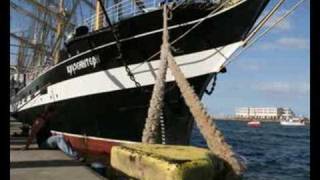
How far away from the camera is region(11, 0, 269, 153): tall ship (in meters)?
17.2

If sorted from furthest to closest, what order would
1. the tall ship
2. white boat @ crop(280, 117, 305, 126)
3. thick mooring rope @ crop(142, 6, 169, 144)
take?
white boat @ crop(280, 117, 305, 126) → the tall ship → thick mooring rope @ crop(142, 6, 169, 144)

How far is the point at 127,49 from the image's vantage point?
60.1ft

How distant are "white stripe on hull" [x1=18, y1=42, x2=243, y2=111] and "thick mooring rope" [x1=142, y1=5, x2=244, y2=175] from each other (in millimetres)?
1578

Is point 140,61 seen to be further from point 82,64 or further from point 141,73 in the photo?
point 82,64

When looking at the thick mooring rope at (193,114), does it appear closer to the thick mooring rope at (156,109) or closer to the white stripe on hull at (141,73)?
the thick mooring rope at (156,109)

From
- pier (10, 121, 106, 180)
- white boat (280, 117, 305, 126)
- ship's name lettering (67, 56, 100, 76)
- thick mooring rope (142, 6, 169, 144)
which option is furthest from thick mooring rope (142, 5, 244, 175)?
white boat (280, 117, 305, 126)

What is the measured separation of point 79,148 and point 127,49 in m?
4.56

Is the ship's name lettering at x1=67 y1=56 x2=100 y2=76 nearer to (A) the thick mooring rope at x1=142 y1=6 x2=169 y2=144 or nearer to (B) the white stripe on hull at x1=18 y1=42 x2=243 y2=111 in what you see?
(B) the white stripe on hull at x1=18 y1=42 x2=243 y2=111

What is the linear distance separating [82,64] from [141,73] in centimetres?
284

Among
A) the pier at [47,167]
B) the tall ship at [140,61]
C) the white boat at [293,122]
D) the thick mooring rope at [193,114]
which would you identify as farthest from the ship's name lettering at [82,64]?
the white boat at [293,122]

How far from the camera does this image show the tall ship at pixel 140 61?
1722 cm

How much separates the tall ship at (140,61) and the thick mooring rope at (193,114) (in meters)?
1.03
